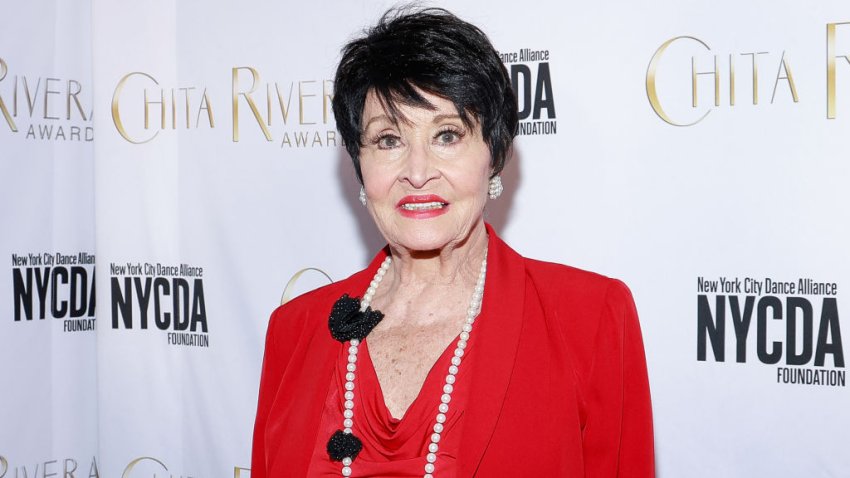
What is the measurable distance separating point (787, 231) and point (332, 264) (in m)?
1.20

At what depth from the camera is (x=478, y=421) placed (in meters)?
1.43

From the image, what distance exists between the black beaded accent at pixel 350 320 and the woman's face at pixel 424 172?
0.53 ft

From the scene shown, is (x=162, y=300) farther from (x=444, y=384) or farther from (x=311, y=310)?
(x=444, y=384)

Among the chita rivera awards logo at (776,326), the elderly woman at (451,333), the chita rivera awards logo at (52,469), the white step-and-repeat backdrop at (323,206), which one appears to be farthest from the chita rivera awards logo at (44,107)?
the chita rivera awards logo at (776,326)

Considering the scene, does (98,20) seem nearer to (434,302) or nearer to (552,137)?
(552,137)

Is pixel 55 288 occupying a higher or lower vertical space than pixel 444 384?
higher

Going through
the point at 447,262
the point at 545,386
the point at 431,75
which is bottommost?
the point at 545,386

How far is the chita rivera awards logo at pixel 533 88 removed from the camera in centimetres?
217

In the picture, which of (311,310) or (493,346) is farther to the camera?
(311,310)

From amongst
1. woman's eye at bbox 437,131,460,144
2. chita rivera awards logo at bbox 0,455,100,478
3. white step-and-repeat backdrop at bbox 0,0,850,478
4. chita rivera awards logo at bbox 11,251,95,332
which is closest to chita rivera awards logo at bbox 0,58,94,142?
white step-and-repeat backdrop at bbox 0,0,850,478

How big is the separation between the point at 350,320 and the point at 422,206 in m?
0.27

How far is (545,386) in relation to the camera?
148 cm

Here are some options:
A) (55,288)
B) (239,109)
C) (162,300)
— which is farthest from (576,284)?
(55,288)

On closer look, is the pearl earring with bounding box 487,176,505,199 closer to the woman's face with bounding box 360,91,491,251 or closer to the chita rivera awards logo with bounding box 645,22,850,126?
the woman's face with bounding box 360,91,491,251
